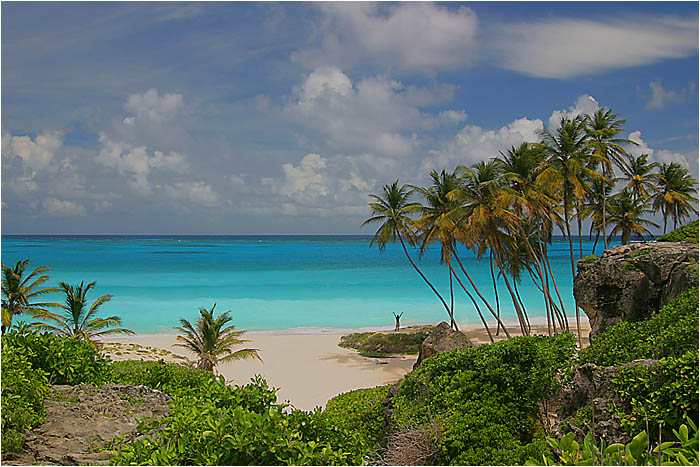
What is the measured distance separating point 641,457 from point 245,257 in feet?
284

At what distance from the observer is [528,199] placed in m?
19.8

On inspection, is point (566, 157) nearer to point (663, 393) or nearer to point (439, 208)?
point (439, 208)

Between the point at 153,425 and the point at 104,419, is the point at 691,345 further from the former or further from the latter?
the point at 104,419

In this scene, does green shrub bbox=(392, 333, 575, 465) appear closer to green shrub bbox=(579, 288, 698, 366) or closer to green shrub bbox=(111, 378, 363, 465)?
green shrub bbox=(579, 288, 698, 366)

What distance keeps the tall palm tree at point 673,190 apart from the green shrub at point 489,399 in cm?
2321

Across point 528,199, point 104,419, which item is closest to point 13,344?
point 104,419

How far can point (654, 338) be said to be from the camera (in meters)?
6.65

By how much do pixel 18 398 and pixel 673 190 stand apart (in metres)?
30.7

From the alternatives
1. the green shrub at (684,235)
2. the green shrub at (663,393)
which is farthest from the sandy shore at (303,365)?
the green shrub at (663,393)

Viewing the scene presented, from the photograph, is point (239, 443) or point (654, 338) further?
point (654, 338)

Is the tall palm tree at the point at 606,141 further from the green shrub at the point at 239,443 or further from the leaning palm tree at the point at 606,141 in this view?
the green shrub at the point at 239,443

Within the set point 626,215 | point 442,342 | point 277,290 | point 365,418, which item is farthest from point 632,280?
point 277,290

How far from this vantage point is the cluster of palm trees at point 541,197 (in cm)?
1967

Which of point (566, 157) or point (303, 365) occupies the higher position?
point (566, 157)
